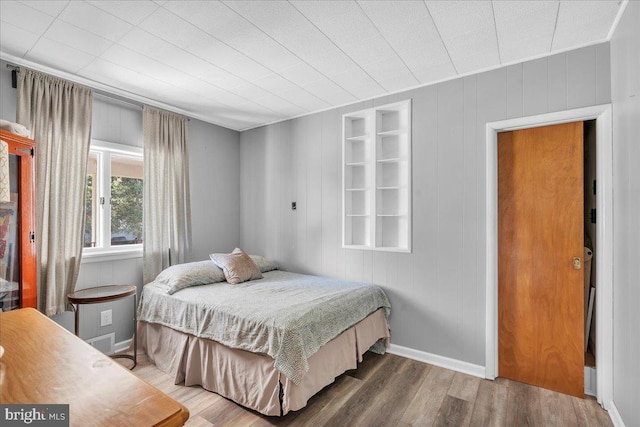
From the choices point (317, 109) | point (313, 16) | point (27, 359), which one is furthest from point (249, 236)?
point (27, 359)

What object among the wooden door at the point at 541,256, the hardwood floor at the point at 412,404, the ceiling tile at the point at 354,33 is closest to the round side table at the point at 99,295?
the hardwood floor at the point at 412,404

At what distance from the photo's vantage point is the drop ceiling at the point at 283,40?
1.81 meters

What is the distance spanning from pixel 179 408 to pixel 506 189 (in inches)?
107

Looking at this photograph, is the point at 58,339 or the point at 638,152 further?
the point at 638,152

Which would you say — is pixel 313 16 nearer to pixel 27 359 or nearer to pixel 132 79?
pixel 132 79

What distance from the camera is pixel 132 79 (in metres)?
2.71

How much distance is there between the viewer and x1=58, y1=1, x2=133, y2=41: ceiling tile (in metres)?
1.79

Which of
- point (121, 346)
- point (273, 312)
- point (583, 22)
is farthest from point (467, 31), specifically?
point (121, 346)

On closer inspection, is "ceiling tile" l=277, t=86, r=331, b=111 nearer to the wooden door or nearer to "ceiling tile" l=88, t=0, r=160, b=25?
"ceiling tile" l=88, t=0, r=160, b=25

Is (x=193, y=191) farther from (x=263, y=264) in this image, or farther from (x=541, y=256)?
(x=541, y=256)

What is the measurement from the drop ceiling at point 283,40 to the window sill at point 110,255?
1.48 metres

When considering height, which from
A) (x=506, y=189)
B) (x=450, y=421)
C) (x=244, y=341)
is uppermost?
(x=506, y=189)

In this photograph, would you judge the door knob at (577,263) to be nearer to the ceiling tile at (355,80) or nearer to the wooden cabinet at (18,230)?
the ceiling tile at (355,80)

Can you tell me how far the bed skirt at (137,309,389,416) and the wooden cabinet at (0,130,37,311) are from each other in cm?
101
